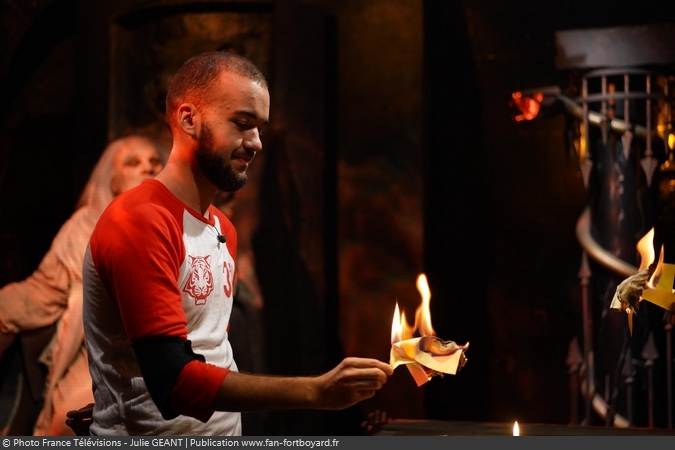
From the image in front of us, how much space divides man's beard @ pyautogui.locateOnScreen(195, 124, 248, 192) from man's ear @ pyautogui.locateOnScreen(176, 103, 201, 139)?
0.07ft

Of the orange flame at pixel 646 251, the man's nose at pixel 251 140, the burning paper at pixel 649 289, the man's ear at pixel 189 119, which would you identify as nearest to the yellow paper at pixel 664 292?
the burning paper at pixel 649 289

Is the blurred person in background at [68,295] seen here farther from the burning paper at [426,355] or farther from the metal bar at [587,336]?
the burning paper at [426,355]

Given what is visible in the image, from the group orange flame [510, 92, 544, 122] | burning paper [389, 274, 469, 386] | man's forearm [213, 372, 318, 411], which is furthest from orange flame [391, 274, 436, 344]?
orange flame [510, 92, 544, 122]

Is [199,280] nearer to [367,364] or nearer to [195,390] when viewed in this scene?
[195,390]

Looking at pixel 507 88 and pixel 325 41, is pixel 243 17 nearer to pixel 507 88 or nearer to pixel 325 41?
pixel 325 41

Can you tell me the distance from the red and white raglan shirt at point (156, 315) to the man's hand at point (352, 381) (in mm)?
210

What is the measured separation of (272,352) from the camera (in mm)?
3871

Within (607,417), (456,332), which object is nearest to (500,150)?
(456,332)

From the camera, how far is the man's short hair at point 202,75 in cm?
186

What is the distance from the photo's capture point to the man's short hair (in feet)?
6.10

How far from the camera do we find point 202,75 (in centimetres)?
187

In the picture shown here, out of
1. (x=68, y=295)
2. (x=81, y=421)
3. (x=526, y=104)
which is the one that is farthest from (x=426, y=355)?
(x=526, y=104)

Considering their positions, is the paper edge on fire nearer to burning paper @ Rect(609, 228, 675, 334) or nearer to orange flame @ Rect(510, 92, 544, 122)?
burning paper @ Rect(609, 228, 675, 334)

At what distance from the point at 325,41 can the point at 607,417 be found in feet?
7.37
